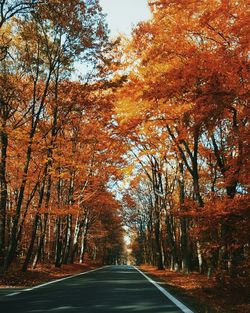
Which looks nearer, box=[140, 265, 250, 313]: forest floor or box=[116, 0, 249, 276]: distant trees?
box=[140, 265, 250, 313]: forest floor

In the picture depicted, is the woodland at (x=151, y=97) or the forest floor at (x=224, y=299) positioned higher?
the woodland at (x=151, y=97)

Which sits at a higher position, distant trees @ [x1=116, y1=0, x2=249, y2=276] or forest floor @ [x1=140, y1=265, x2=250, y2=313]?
distant trees @ [x1=116, y1=0, x2=249, y2=276]

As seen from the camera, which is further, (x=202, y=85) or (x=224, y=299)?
(x=202, y=85)

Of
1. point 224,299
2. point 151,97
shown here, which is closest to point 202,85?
point 151,97

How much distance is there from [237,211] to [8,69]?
1197cm

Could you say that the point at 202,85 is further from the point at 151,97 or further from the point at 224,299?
the point at 224,299

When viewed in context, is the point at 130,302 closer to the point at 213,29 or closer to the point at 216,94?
the point at 216,94

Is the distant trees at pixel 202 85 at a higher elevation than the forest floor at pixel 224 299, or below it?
higher

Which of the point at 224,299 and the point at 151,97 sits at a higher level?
the point at 151,97

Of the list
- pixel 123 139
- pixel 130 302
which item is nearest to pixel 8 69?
pixel 123 139

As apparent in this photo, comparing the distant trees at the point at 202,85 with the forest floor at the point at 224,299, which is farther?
the distant trees at the point at 202,85

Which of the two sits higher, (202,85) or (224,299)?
(202,85)

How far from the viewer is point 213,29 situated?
1096 centimetres

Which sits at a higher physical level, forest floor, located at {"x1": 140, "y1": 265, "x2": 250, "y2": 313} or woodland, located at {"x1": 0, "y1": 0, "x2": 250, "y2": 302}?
woodland, located at {"x1": 0, "y1": 0, "x2": 250, "y2": 302}
